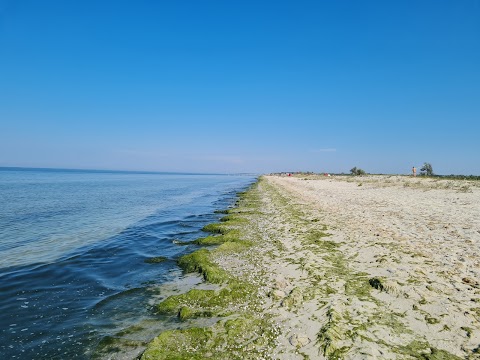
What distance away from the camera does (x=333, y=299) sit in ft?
28.8

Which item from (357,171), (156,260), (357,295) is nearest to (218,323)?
(357,295)

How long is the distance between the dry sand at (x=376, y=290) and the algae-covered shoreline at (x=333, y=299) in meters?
0.03

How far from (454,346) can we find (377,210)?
1999 centimetres

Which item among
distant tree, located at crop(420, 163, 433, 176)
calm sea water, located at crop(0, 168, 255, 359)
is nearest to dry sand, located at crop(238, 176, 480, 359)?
calm sea water, located at crop(0, 168, 255, 359)

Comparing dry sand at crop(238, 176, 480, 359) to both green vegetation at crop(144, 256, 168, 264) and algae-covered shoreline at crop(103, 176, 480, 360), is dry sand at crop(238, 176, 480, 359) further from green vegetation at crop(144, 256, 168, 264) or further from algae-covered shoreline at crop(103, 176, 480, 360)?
green vegetation at crop(144, 256, 168, 264)

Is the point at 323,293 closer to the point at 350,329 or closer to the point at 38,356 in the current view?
the point at 350,329

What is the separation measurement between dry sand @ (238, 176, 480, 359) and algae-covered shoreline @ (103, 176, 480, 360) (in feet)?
0.10

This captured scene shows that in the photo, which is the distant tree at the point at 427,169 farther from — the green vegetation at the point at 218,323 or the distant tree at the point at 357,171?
the green vegetation at the point at 218,323

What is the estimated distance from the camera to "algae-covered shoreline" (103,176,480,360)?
257 inches

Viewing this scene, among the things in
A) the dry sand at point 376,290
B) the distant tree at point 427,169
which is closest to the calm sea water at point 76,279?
the dry sand at point 376,290

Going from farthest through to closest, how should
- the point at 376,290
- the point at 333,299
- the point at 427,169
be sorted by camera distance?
the point at 427,169, the point at 376,290, the point at 333,299

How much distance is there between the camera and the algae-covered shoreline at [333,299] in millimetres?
6539

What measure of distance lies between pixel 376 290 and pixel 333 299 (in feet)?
5.19

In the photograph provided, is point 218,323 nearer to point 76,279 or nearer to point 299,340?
point 299,340
